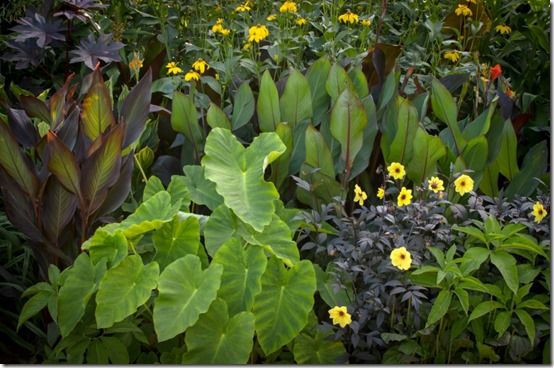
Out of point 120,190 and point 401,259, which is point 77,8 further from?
point 401,259

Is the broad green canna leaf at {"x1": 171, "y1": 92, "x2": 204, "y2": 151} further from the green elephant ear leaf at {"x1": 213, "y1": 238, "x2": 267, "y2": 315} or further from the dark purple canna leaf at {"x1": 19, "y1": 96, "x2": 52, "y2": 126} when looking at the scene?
the green elephant ear leaf at {"x1": 213, "y1": 238, "x2": 267, "y2": 315}

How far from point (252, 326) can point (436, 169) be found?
2.68ft

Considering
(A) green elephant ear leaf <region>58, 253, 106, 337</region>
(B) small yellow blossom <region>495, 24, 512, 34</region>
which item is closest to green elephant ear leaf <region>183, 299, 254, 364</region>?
(A) green elephant ear leaf <region>58, 253, 106, 337</region>

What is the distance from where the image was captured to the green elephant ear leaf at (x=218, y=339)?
202cm

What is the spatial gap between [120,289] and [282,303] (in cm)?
39

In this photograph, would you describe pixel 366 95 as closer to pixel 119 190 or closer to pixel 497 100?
pixel 497 100

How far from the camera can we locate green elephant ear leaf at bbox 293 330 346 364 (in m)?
2.13

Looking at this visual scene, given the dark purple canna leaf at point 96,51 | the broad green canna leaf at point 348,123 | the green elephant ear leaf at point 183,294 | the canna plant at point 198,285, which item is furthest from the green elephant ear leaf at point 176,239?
the dark purple canna leaf at point 96,51

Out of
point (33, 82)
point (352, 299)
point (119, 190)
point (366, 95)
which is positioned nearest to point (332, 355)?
point (352, 299)

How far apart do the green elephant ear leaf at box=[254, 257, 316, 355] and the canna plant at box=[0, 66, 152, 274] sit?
51 cm

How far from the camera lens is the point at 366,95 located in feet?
8.90

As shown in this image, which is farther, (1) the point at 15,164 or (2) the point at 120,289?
(1) the point at 15,164

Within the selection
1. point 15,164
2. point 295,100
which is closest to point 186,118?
point 295,100

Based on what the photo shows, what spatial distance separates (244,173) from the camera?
2287 mm
